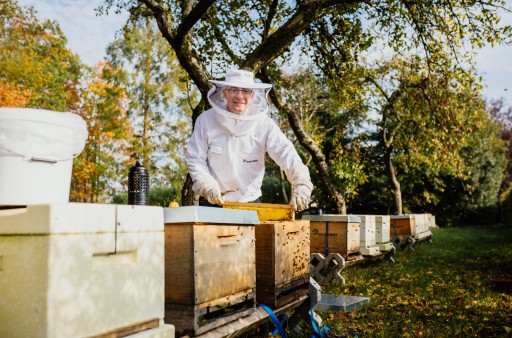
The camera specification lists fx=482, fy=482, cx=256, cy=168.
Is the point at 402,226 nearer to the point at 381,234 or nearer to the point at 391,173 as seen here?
the point at 381,234

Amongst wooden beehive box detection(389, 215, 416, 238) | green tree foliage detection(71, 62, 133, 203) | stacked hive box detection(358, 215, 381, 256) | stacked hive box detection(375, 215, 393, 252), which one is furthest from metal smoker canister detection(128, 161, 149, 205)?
green tree foliage detection(71, 62, 133, 203)

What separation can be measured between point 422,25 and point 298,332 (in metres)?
6.35

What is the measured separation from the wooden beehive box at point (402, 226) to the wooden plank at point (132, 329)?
10.1 metres

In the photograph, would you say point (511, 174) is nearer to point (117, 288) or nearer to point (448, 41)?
point (448, 41)

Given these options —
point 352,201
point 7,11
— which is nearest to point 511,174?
point 352,201

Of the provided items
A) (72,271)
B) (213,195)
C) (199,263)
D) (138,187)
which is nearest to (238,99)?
(213,195)

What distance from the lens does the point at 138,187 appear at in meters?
2.60

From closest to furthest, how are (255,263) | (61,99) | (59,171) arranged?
(59,171) < (255,263) < (61,99)

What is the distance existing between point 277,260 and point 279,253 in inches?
1.8

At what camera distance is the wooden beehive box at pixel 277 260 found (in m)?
2.78

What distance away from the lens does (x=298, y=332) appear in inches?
140

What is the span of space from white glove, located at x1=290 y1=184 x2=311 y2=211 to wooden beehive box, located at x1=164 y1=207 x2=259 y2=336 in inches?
36.2

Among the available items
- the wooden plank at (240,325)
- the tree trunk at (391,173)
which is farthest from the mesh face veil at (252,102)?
the tree trunk at (391,173)

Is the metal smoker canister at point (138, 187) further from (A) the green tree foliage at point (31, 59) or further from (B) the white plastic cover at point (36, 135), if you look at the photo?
(A) the green tree foliage at point (31, 59)
